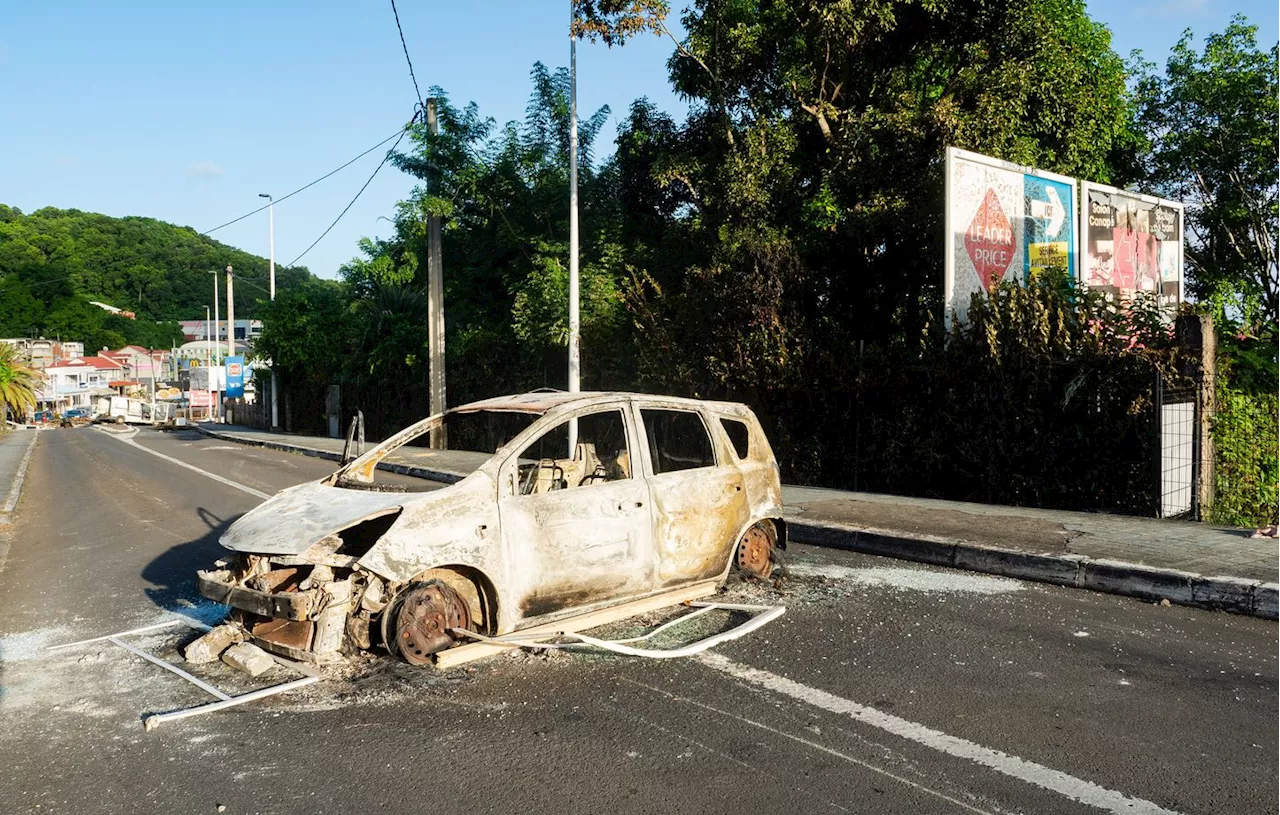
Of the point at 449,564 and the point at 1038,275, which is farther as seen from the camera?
the point at 1038,275

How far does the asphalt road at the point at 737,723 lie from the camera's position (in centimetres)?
369

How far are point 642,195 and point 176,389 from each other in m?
82.6

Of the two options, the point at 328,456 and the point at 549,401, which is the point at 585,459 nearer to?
the point at 549,401

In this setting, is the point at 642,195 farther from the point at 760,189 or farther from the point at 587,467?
the point at 587,467

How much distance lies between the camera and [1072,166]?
63.5ft

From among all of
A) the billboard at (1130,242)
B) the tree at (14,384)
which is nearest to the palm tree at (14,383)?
the tree at (14,384)

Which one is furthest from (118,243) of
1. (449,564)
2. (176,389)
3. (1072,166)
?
(449,564)

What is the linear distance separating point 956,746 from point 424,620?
112 inches

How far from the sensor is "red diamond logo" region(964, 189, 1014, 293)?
43.7 feet

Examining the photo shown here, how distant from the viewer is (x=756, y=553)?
728 centimetres

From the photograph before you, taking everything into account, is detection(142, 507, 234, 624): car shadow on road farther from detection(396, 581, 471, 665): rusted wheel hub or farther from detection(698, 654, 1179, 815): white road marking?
detection(698, 654, 1179, 815): white road marking

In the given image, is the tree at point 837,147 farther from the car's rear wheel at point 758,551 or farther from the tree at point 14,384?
the tree at point 14,384

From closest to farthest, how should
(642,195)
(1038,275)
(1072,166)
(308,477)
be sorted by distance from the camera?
(1038,275), (308,477), (1072,166), (642,195)

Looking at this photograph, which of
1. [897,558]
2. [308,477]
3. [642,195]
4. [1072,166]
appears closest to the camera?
[897,558]
